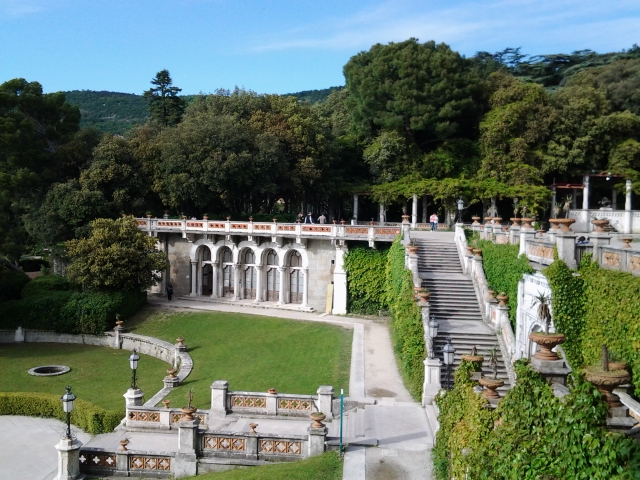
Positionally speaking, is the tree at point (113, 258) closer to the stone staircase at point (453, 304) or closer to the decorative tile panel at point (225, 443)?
the stone staircase at point (453, 304)

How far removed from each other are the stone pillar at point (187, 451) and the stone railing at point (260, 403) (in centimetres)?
305

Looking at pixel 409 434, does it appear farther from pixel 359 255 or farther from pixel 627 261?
pixel 359 255

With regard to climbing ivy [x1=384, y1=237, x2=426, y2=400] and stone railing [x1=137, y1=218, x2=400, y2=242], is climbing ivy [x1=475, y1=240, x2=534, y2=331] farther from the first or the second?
stone railing [x1=137, y1=218, x2=400, y2=242]

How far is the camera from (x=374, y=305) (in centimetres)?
3344

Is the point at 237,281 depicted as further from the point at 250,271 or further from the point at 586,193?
the point at 586,193

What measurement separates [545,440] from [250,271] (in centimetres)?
3250

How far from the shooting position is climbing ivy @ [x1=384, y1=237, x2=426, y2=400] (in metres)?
19.9

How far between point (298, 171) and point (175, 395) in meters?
22.6

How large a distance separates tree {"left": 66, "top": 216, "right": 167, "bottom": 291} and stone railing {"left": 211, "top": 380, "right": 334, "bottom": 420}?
693 inches

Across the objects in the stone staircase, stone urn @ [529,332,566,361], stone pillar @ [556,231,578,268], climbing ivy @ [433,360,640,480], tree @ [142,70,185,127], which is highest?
tree @ [142,70,185,127]

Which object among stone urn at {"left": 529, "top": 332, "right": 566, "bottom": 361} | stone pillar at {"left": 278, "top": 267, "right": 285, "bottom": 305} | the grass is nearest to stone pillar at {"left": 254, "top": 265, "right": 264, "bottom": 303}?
stone pillar at {"left": 278, "top": 267, "right": 285, "bottom": 305}

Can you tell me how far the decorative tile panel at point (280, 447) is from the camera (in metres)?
15.5

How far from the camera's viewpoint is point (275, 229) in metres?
36.0

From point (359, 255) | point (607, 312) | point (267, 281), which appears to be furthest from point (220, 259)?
point (607, 312)
